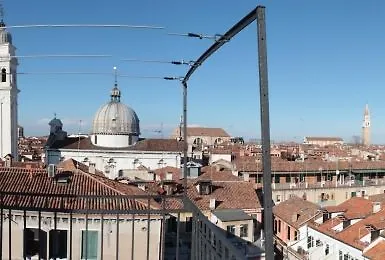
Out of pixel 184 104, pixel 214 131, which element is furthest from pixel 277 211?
pixel 214 131

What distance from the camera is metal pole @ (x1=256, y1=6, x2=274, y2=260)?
6.28 feet

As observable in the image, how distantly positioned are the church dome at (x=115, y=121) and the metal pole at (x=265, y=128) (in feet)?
93.5

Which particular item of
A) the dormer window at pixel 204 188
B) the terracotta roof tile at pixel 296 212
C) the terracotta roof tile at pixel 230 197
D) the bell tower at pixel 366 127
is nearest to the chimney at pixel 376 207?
the terracotta roof tile at pixel 296 212

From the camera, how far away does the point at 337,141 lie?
304 ft

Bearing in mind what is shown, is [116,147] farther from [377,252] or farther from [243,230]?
[377,252]

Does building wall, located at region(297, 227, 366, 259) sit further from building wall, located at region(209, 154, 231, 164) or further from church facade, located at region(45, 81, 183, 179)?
building wall, located at region(209, 154, 231, 164)

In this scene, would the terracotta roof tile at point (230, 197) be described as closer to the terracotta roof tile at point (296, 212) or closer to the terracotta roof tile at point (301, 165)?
the terracotta roof tile at point (296, 212)

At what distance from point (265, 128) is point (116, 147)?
2845 cm

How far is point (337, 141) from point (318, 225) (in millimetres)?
81042

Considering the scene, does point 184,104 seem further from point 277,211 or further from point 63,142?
point 63,142

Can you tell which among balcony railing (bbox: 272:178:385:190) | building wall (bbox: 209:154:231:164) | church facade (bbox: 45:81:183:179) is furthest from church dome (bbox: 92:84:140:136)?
balcony railing (bbox: 272:178:385:190)

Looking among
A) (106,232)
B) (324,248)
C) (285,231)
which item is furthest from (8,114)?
(106,232)

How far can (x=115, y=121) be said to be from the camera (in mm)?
30328

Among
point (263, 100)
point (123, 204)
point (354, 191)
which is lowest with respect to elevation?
point (354, 191)
